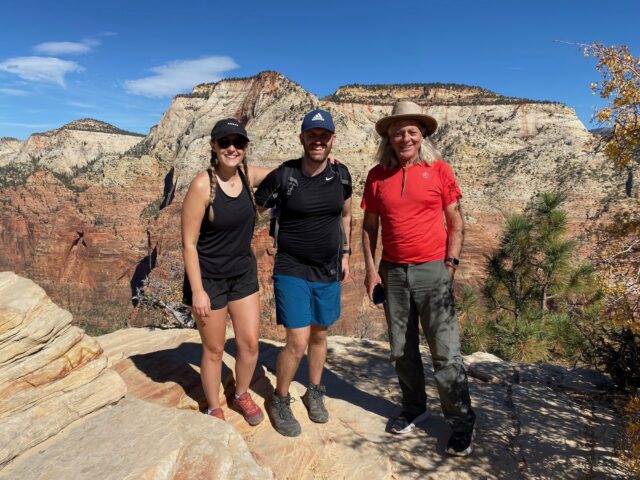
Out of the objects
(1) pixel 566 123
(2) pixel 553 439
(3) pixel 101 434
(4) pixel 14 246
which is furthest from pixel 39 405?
(4) pixel 14 246

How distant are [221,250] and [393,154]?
1.45 meters

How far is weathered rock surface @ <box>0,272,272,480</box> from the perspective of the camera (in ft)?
8.04

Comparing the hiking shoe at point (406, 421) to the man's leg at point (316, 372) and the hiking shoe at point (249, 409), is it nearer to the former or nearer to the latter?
the man's leg at point (316, 372)

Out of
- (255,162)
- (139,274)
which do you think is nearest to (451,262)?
(255,162)

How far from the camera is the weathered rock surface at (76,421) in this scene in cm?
245

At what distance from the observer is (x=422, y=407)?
12.2ft

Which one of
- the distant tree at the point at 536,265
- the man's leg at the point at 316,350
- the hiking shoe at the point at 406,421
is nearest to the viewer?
the man's leg at the point at 316,350

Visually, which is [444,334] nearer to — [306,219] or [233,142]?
[306,219]

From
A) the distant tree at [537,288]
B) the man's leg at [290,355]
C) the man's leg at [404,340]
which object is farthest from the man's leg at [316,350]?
the distant tree at [537,288]

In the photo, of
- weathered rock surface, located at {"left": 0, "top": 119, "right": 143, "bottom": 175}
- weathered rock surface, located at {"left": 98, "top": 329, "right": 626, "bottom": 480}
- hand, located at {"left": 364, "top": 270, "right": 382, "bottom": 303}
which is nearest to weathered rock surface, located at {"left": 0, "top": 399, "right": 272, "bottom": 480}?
weathered rock surface, located at {"left": 98, "top": 329, "right": 626, "bottom": 480}

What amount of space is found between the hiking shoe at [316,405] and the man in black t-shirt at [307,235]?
30cm

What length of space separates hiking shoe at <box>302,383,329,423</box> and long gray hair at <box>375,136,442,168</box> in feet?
6.38

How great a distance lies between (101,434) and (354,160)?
44.9 meters

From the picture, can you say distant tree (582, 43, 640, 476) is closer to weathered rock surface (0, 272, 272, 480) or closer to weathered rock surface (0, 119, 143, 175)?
weathered rock surface (0, 272, 272, 480)
